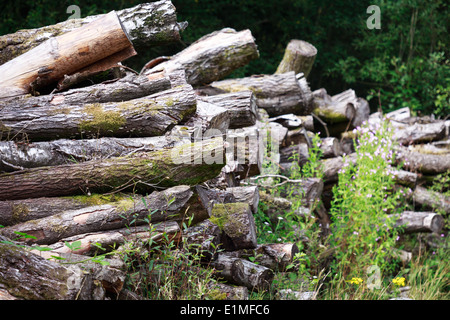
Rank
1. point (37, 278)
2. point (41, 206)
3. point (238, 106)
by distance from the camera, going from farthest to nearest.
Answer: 1. point (238, 106)
2. point (41, 206)
3. point (37, 278)

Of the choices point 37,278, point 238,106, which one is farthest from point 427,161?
point 37,278

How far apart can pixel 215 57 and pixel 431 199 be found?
3619 millimetres

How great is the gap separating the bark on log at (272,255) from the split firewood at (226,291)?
1.46ft

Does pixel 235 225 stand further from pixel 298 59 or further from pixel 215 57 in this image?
pixel 298 59

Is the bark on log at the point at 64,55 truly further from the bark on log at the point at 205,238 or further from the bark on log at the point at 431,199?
the bark on log at the point at 431,199

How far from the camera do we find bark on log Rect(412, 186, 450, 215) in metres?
6.82

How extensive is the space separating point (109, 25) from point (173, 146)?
134 centimetres

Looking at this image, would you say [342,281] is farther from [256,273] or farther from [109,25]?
[109,25]

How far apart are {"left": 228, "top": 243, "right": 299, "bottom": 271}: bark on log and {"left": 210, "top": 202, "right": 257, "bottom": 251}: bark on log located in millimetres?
111

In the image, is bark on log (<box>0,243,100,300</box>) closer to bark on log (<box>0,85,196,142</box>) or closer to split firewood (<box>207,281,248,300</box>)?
split firewood (<box>207,281,248,300</box>)

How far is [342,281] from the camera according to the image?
16.3ft

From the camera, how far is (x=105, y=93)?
4.29m

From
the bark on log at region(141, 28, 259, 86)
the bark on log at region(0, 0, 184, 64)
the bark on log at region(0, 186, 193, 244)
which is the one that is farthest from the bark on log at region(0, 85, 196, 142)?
the bark on log at region(141, 28, 259, 86)
